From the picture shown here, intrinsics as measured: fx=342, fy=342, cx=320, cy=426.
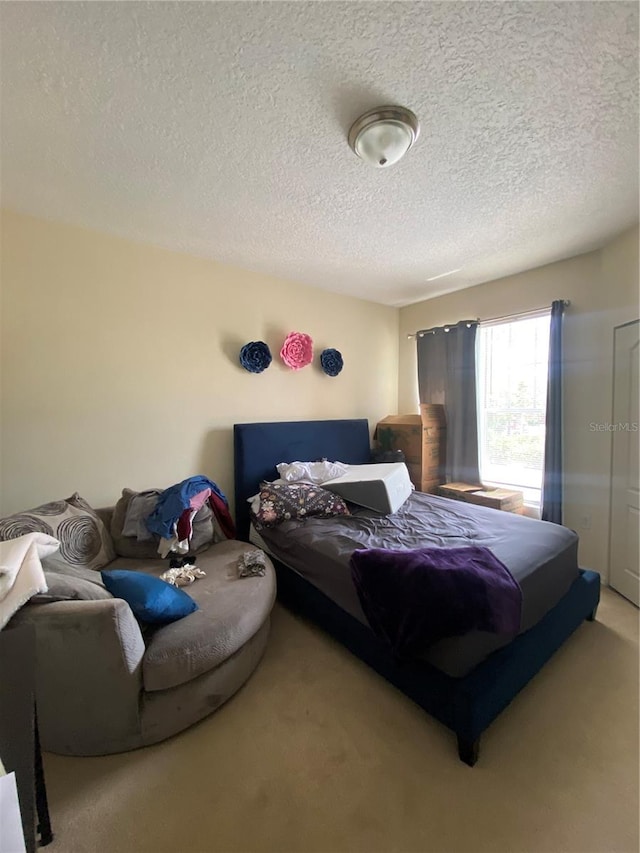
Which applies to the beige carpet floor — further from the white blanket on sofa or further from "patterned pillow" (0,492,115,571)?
"patterned pillow" (0,492,115,571)

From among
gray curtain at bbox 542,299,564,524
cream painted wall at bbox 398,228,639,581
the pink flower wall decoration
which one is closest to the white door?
cream painted wall at bbox 398,228,639,581

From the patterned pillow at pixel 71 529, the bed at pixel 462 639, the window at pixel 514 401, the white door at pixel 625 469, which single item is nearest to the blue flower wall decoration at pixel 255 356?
the bed at pixel 462 639

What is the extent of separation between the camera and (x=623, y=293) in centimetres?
256

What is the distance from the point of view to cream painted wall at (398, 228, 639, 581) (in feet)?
8.54

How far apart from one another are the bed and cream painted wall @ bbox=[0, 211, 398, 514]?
366mm

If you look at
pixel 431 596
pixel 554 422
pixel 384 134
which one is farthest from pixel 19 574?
pixel 554 422

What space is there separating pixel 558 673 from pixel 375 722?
1066mm

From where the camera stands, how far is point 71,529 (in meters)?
2.05

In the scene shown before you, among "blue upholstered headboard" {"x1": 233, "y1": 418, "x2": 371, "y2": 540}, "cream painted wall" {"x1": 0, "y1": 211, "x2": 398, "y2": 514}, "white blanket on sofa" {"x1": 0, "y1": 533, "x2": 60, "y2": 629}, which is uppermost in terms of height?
"cream painted wall" {"x1": 0, "y1": 211, "x2": 398, "y2": 514}

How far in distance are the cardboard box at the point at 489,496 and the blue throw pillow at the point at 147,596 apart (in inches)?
107

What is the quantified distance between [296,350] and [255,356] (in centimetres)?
43

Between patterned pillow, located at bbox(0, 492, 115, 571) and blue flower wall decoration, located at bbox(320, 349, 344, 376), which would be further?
blue flower wall decoration, located at bbox(320, 349, 344, 376)

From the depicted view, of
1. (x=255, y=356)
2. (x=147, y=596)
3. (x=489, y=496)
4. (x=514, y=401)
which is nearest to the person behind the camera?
(x=147, y=596)

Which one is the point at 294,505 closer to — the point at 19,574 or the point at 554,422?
the point at 19,574
